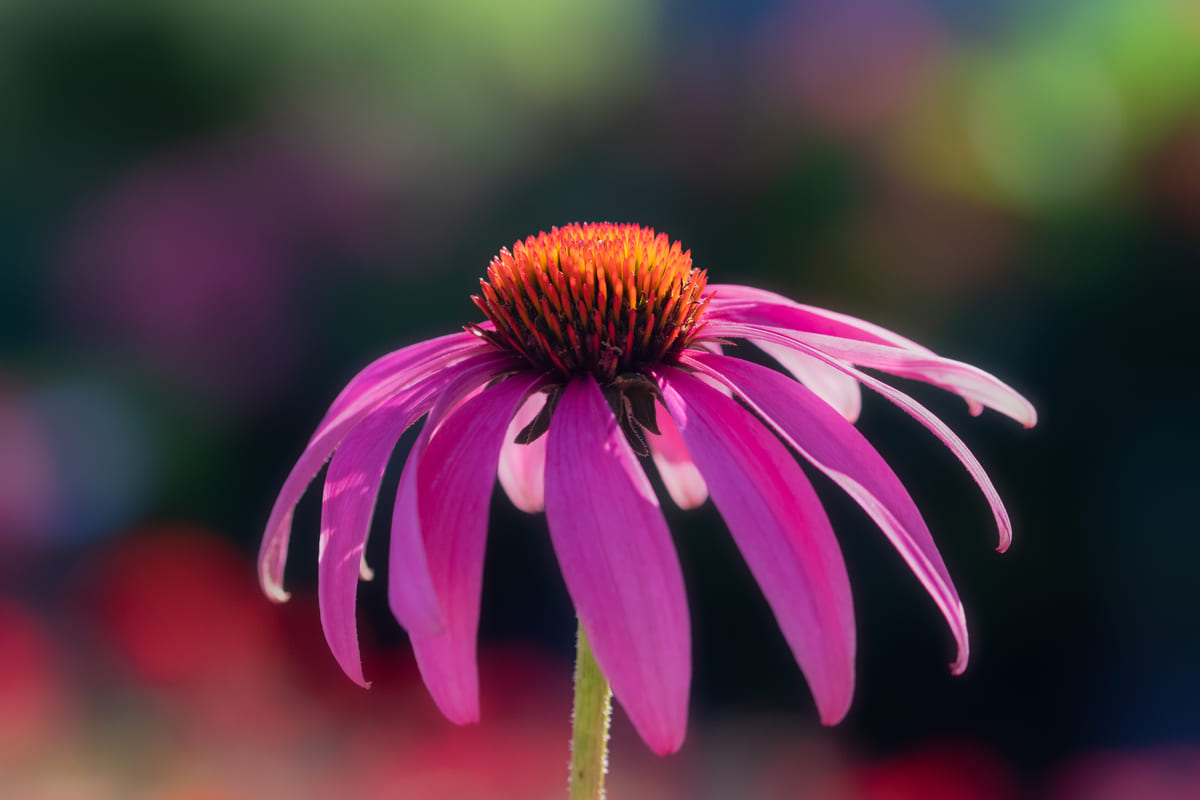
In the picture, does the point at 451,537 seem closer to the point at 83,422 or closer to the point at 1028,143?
Result: the point at 1028,143

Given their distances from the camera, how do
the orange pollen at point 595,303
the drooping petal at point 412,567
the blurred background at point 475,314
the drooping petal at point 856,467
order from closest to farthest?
the drooping petal at point 412,567 → the drooping petal at point 856,467 → the orange pollen at point 595,303 → the blurred background at point 475,314

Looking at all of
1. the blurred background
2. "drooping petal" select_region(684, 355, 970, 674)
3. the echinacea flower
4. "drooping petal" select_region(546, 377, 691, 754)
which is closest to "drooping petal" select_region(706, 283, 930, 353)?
the echinacea flower

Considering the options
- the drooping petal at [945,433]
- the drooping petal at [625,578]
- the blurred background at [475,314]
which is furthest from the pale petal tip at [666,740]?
the blurred background at [475,314]

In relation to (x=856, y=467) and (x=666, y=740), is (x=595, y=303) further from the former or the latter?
(x=666, y=740)

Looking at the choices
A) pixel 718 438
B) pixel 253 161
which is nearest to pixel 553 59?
pixel 253 161

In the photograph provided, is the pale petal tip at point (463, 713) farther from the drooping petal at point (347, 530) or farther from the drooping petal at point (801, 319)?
the drooping petal at point (801, 319)

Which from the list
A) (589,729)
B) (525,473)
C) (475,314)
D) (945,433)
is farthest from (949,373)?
(475,314)
